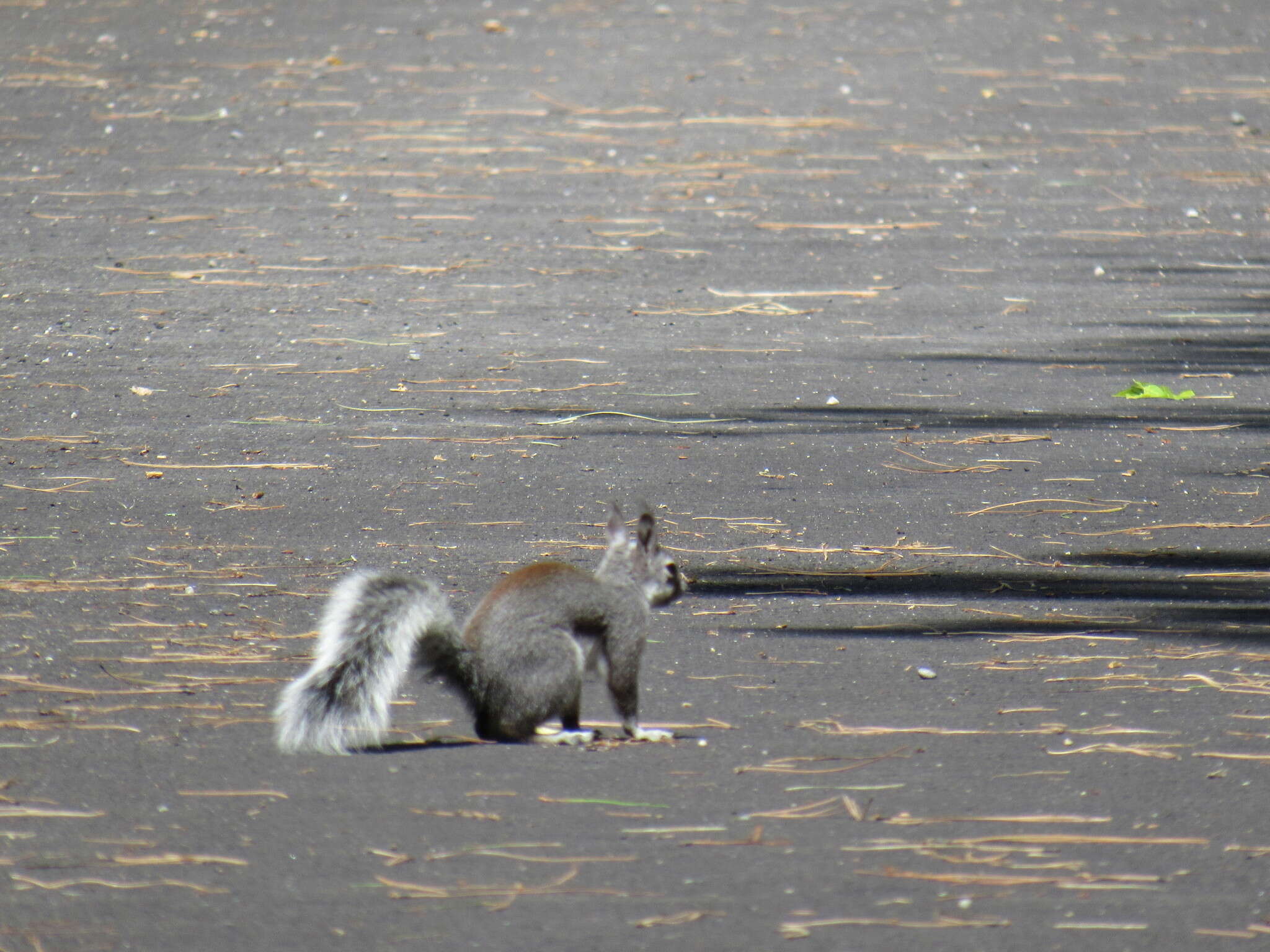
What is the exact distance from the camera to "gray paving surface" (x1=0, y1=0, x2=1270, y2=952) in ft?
13.5

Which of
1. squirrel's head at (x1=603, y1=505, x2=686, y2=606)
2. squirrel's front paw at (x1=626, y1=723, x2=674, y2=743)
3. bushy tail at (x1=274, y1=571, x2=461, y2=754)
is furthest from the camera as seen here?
squirrel's head at (x1=603, y1=505, x2=686, y2=606)

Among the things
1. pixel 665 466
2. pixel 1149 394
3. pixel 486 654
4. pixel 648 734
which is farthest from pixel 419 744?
pixel 1149 394

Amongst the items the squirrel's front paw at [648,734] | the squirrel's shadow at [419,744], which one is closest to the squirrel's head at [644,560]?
the squirrel's front paw at [648,734]

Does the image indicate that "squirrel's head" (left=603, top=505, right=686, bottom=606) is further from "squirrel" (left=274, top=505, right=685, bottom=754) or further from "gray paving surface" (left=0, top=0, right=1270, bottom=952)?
"gray paving surface" (left=0, top=0, right=1270, bottom=952)

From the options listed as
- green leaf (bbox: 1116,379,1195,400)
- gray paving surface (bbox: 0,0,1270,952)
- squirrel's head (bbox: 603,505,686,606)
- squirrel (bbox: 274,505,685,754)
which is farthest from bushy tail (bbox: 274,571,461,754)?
green leaf (bbox: 1116,379,1195,400)

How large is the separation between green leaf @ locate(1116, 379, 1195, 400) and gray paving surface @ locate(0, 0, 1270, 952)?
14 centimetres

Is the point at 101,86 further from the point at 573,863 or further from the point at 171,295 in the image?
the point at 573,863

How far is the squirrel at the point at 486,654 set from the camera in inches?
188

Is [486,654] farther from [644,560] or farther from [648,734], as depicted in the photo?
[644,560]

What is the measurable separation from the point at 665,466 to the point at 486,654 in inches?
122

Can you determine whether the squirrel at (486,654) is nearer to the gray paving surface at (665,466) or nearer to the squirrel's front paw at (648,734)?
the squirrel's front paw at (648,734)

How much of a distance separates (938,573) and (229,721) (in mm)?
2624

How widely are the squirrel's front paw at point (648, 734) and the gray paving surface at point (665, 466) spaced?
56 mm

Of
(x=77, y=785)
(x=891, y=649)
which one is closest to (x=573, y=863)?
(x=77, y=785)
